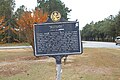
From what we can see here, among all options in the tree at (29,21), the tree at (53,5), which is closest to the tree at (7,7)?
the tree at (53,5)

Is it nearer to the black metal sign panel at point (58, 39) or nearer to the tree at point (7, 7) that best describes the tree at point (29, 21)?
the black metal sign panel at point (58, 39)

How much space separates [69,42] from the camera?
6.88m

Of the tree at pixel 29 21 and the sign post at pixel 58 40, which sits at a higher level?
the tree at pixel 29 21

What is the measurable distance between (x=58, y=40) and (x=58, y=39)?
25mm

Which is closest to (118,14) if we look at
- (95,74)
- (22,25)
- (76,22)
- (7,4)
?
(7,4)

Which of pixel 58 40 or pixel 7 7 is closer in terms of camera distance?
pixel 58 40

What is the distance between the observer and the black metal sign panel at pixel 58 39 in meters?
6.88

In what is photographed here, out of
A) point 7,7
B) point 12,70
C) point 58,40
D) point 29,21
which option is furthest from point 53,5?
point 58,40

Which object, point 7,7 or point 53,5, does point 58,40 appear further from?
point 53,5

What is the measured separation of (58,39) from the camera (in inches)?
273

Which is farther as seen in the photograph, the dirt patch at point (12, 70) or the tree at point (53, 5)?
the tree at point (53, 5)

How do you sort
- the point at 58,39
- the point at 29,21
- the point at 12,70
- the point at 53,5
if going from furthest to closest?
the point at 53,5 < the point at 29,21 < the point at 12,70 < the point at 58,39

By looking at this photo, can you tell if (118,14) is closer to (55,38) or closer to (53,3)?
(53,3)

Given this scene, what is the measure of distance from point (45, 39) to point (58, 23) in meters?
0.49
